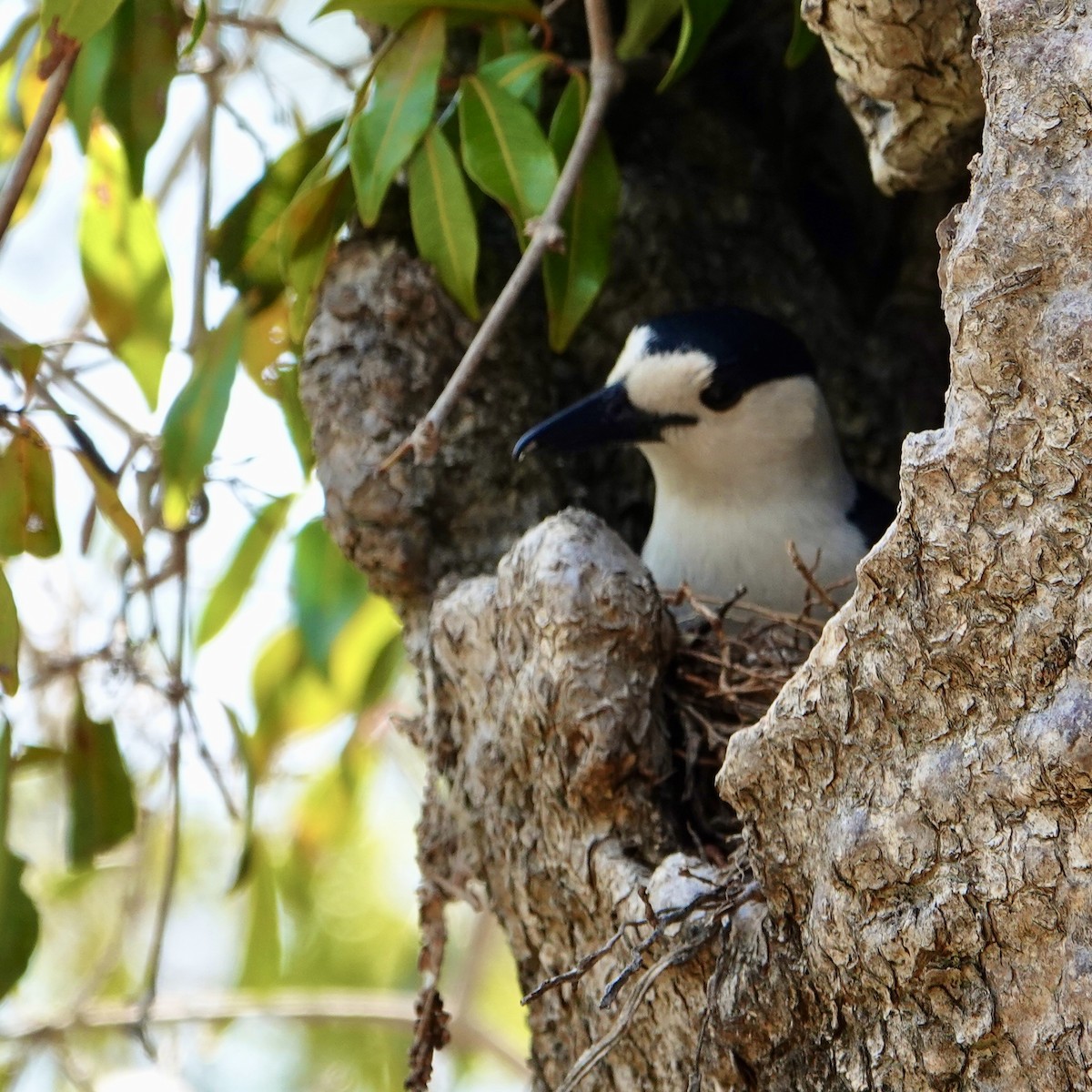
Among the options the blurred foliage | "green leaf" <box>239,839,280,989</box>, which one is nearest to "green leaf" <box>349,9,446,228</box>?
the blurred foliage

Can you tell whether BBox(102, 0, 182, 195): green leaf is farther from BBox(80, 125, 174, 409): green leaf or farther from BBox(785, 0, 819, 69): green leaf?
BBox(785, 0, 819, 69): green leaf

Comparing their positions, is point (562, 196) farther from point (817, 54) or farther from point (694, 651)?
point (817, 54)

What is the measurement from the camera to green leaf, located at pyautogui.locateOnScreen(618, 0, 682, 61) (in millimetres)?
2379

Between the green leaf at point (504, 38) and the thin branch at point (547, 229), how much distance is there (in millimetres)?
123

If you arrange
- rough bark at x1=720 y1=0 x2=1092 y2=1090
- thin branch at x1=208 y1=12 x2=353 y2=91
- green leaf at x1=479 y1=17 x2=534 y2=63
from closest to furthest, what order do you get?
rough bark at x1=720 y1=0 x2=1092 y2=1090, green leaf at x1=479 y1=17 x2=534 y2=63, thin branch at x1=208 y1=12 x2=353 y2=91

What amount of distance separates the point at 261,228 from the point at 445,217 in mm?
464

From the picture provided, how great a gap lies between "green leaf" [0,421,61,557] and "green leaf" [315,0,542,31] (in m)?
0.75

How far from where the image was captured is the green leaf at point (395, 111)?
219cm

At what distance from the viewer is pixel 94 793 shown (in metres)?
2.72

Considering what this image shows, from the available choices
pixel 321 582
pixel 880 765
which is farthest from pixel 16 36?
pixel 880 765

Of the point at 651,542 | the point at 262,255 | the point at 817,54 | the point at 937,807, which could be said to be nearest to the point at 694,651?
the point at 651,542

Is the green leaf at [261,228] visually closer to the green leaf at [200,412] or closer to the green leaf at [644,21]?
the green leaf at [200,412]

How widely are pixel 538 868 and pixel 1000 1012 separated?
760 millimetres

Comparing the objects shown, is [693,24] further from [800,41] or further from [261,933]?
[261,933]
